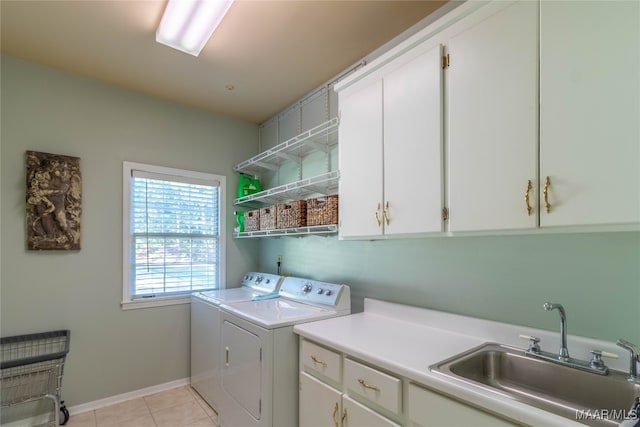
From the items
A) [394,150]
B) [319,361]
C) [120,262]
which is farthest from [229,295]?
[394,150]

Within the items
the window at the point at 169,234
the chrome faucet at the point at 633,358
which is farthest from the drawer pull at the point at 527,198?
the window at the point at 169,234

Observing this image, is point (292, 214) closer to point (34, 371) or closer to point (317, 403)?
point (317, 403)

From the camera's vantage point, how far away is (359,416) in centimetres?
145

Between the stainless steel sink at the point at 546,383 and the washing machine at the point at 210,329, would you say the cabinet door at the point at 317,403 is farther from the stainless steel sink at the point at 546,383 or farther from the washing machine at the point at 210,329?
the washing machine at the point at 210,329

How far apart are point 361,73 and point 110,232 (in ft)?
8.13

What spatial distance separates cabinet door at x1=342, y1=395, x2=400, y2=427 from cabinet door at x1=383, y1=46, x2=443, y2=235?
0.84m

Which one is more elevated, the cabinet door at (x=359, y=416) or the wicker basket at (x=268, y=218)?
the wicker basket at (x=268, y=218)

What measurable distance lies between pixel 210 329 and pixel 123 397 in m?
1.01

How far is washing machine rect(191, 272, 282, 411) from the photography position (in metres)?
2.54

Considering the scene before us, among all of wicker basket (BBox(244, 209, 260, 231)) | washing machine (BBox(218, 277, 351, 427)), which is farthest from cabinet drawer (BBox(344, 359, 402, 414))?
wicker basket (BBox(244, 209, 260, 231))

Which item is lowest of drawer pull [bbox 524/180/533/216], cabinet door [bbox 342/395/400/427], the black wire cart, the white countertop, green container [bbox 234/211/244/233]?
the black wire cart

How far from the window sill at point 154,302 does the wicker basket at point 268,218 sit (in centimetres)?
108

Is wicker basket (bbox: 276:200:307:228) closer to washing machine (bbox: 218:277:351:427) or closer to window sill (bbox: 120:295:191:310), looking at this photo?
washing machine (bbox: 218:277:351:427)

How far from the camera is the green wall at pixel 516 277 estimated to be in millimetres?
1244
